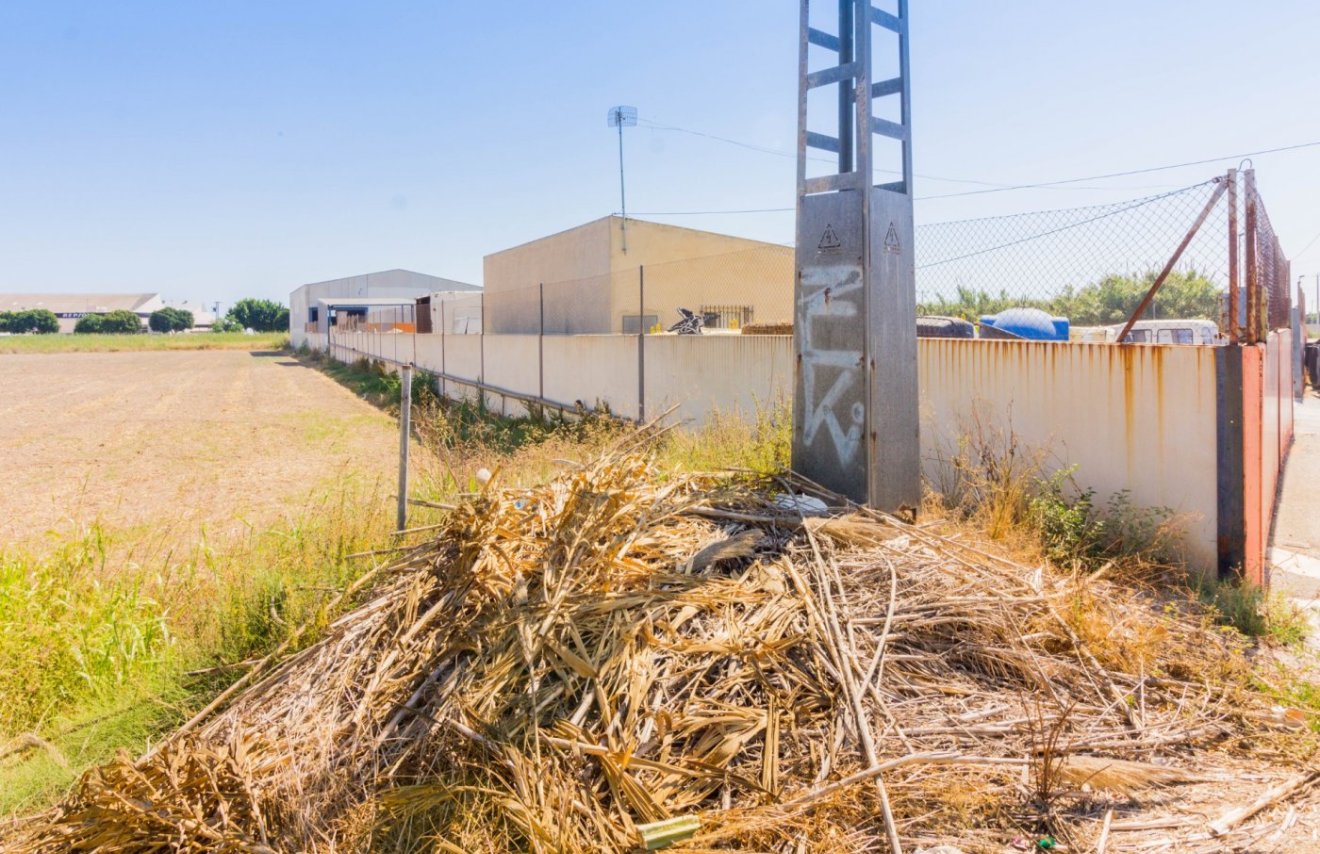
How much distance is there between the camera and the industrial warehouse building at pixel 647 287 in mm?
20344

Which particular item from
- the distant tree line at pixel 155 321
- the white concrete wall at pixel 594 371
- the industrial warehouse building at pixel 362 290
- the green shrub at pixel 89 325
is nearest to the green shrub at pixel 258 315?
the distant tree line at pixel 155 321

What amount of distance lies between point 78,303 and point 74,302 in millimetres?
758

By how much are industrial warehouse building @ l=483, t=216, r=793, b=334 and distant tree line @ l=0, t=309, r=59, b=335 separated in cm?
9855

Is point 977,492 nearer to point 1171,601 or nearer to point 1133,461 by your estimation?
point 1133,461

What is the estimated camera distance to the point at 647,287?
71.3 ft

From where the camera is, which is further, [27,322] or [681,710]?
[27,322]

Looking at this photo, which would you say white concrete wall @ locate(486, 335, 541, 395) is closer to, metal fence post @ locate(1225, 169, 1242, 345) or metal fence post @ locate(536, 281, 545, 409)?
metal fence post @ locate(536, 281, 545, 409)

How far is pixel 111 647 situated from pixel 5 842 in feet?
5.95

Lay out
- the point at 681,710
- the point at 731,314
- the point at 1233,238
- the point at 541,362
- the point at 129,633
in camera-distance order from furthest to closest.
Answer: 1. the point at 731,314
2. the point at 541,362
3. the point at 1233,238
4. the point at 129,633
5. the point at 681,710

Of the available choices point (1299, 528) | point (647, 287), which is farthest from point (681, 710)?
point (647, 287)

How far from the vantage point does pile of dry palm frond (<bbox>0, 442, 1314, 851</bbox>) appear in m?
2.78

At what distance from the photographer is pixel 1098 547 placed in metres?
5.42

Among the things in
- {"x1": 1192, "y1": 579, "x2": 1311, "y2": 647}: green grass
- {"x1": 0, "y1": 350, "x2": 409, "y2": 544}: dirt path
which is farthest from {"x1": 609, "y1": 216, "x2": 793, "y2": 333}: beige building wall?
{"x1": 1192, "y1": 579, "x2": 1311, "y2": 647}: green grass

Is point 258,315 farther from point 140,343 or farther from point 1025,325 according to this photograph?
point 1025,325
